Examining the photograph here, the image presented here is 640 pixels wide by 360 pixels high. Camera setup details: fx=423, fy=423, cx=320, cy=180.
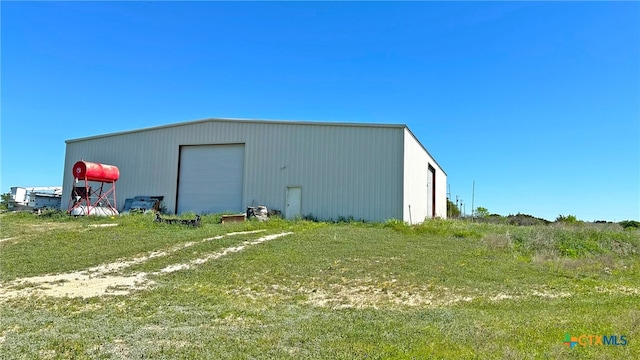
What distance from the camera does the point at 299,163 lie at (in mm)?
21188

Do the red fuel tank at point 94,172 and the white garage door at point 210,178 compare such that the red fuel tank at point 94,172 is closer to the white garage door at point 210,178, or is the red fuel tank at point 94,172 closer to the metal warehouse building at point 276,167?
the metal warehouse building at point 276,167

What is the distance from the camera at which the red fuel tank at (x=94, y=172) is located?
2136cm

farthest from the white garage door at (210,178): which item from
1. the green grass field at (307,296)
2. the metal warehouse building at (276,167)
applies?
the green grass field at (307,296)

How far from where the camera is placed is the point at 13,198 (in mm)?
25938

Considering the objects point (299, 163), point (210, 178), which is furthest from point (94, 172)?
point (299, 163)

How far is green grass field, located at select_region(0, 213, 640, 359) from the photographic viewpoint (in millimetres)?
4551

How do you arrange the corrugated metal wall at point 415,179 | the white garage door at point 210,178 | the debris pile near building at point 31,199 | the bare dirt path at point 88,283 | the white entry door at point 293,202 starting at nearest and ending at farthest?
the bare dirt path at point 88,283 < the corrugated metal wall at point 415,179 < the white entry door at point 293,202 < the white garage door at point 210,178 < the debris pile near building at point 31,199

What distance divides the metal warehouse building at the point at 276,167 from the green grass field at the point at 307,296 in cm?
594

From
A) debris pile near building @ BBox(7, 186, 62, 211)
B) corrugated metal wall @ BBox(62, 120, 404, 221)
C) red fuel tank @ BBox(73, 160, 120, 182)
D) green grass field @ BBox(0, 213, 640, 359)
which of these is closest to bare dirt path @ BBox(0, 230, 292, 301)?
green grass field @ BBox(0, 213, 640, 359)

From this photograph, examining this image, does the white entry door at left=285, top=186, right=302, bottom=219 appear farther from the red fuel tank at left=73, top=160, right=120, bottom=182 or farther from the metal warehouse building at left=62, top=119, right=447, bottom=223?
the red fuel tank at left=73, top=160, right=120, bottom=182

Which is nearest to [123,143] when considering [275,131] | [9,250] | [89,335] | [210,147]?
[210,147]

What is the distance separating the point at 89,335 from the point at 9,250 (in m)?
8.24

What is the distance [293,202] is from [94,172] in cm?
1059

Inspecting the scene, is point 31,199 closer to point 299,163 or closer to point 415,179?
point 299,163
